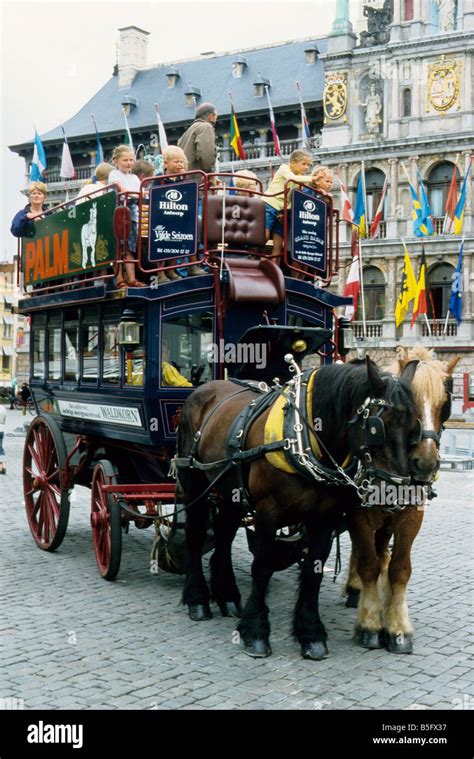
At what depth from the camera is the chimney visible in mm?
47406

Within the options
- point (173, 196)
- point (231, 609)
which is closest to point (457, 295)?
point (173, 196)

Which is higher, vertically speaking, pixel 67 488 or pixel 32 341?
pixel 32 341

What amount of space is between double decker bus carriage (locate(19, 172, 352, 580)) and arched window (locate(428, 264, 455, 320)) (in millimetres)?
27209

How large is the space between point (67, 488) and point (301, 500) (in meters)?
3.36

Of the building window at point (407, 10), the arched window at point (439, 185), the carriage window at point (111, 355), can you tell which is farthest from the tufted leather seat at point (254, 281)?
the building window at point (407, 10)

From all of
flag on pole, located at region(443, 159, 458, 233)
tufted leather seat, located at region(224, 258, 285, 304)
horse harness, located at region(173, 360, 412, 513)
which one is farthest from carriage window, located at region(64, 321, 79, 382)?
flag on pole, located at region(443, 159, 458, 233)

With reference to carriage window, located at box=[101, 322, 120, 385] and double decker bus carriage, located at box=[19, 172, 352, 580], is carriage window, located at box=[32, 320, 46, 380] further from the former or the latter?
carriage window, located at box=[101, 322, 120, 385]

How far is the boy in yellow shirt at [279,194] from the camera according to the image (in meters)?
7.57

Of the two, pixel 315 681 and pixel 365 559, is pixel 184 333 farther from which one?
pixel 315 681

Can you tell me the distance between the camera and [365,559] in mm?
5586

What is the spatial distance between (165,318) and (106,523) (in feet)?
5.56

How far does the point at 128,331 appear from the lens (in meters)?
6.93

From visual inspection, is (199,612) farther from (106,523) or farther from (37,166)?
(37,166)
